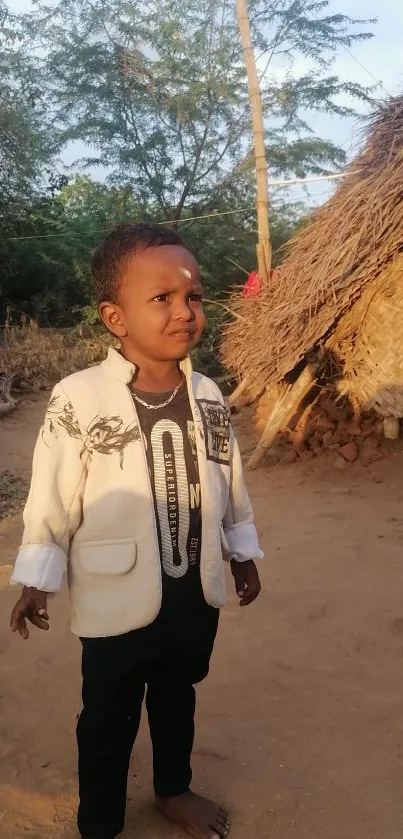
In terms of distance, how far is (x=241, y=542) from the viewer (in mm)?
1849

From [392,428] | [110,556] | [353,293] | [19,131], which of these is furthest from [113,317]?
[19,131]

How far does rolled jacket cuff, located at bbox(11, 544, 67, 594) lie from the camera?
153 cm

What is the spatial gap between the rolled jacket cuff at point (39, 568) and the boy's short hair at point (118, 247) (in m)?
0.60

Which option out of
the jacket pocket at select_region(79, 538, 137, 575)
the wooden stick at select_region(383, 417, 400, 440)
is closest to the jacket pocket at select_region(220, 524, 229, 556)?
the jacket pocket at select_region(79, 538, 137, 575)

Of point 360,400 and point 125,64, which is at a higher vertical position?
point 125,64

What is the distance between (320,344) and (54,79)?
12.9 m

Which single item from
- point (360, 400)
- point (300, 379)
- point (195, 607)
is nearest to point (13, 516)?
point (300, 379)

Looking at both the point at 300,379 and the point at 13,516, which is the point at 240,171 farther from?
the point at 13,516

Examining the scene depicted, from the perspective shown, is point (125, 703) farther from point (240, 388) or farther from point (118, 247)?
point (240, 388)

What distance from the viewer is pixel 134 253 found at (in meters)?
1.58

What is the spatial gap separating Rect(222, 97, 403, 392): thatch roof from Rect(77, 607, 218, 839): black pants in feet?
13.3

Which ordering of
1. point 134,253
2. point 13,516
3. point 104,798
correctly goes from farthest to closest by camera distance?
point 13,516 → point 104,798 → point 134,253

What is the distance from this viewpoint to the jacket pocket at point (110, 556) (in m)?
1.56

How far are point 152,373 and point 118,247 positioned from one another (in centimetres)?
31
